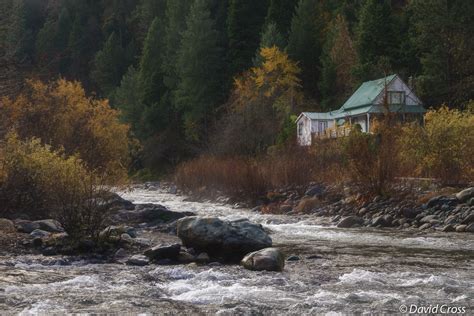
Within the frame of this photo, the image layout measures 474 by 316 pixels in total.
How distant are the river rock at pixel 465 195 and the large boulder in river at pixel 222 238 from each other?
8.97m

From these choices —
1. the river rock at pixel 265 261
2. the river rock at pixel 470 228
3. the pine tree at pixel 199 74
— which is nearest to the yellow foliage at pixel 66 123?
the river rock at pixel 470 228

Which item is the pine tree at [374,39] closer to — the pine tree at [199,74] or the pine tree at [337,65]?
the pine tree at [337,65]

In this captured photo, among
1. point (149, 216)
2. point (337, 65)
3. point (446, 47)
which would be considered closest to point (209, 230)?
point (149, 216)

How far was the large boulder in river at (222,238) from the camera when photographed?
12.5m

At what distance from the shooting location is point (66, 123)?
88.4ft

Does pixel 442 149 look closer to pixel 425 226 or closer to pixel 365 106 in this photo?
pixel 425 226

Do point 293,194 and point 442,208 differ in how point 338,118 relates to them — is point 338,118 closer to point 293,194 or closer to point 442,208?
point 293,194

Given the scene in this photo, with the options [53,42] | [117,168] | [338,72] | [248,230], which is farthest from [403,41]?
[53,42]

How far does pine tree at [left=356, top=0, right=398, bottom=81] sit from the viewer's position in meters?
45.3

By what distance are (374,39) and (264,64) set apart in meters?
9.54

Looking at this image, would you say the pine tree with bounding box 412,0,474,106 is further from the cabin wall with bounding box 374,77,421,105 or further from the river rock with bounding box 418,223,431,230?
the river rock with bounding box 418,223,431,230

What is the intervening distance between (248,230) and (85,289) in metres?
4.33

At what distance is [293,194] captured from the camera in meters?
26.2

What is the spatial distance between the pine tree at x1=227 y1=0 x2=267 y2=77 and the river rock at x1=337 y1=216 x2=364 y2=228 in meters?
39.6
